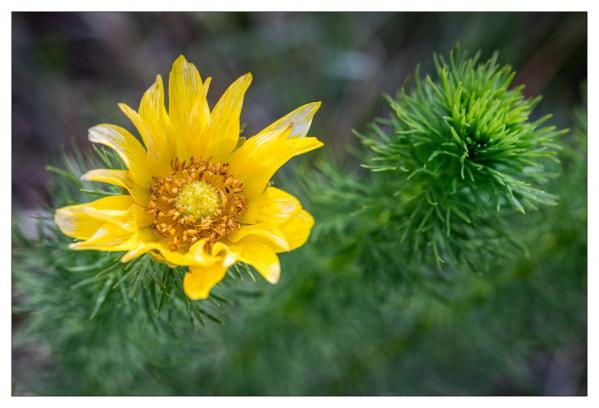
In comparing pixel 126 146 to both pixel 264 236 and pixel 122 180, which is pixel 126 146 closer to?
pixel 122 180

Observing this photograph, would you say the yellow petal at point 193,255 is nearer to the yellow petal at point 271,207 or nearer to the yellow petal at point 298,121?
the yellow petal at point 271,207

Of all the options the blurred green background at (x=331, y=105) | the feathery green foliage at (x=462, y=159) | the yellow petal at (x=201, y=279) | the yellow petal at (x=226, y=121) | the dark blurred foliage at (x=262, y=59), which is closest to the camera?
the yellow petal at (x=201, y=279)

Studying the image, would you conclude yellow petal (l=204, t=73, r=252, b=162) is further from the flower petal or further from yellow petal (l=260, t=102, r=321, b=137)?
the flower petal

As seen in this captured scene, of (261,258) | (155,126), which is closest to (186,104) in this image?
(155,126)

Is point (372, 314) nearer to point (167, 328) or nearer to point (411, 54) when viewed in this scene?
point (167, 328)

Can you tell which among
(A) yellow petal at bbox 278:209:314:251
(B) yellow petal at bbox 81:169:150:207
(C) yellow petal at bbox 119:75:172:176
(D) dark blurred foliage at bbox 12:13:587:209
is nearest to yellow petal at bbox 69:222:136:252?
(B) yellow petal at bbox 81:169:150:207

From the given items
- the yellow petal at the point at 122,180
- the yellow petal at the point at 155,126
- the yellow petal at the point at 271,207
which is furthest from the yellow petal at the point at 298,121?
the yellow petal at the point at 122,180

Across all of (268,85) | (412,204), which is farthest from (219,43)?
(412,204)
